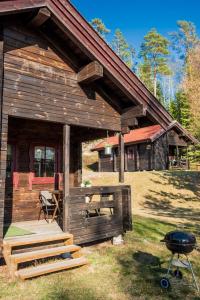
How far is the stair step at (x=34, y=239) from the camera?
5.45m

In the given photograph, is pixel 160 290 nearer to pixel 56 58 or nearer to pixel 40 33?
pixel 56 58

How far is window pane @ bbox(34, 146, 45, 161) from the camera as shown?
8.96m

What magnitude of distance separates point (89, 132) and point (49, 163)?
5.37 ft

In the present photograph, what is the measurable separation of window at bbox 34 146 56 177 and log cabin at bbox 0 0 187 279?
0.10 ft

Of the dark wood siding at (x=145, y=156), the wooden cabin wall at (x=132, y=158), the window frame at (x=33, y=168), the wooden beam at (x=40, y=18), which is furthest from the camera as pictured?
the wooden cabin wall at (x=132, y=158)

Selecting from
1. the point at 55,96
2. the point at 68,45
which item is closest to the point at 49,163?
the point at 55,96

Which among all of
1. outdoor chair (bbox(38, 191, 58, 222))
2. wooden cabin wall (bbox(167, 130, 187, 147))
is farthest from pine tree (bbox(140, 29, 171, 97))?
outdoor chair (bbox(38, 191, 58, 222))

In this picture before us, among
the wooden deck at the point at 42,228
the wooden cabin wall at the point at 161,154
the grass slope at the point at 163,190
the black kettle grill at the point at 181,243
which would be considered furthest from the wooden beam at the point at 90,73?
the wooden cabin wall at the point at 161,154

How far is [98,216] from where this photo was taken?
729 centimetres

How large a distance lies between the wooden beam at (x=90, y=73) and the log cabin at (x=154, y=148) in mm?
17707

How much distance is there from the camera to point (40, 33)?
6.76 metres

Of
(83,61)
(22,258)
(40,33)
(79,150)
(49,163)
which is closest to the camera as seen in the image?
(22,258)

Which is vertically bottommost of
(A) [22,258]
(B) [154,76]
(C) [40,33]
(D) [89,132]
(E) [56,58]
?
(A) [22,258]

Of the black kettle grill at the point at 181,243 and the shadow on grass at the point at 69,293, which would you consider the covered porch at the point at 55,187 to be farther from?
the black kettle grill at the point at 181,243
